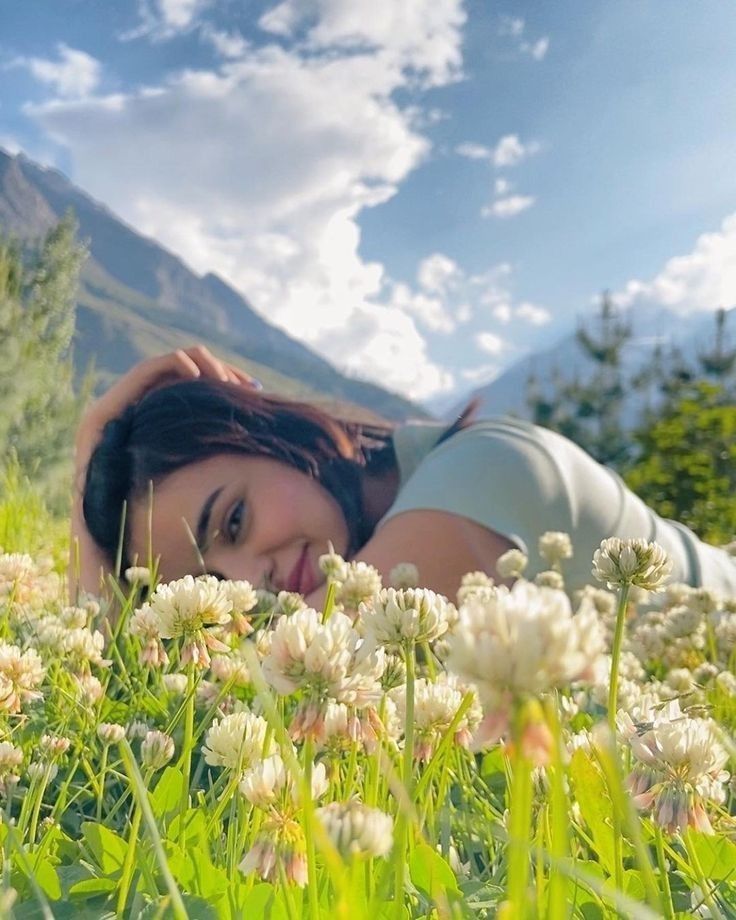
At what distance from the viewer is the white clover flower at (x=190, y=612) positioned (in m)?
0.67

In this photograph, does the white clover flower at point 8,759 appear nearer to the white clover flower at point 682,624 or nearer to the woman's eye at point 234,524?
the white clover flower at point 682,624

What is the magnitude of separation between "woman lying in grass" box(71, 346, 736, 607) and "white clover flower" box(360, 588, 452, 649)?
193 centimetres

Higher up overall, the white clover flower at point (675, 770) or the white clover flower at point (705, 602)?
the white clover flower at point (675, 770)

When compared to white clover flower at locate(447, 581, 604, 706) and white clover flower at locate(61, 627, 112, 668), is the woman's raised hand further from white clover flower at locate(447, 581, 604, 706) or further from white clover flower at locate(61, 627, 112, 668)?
white clover flower at locate(447, 581, 604, 706)

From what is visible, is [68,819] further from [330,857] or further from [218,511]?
[218,511]

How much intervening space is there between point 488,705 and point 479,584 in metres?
1.37

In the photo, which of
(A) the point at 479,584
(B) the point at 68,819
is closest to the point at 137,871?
(B) the point at 68,819

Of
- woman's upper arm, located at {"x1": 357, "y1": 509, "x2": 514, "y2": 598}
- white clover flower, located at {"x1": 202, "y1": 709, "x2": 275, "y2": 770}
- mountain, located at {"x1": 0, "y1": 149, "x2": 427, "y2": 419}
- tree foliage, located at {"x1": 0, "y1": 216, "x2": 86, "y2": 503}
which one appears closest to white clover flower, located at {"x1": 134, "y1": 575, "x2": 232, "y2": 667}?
white clover flower, located at {"x1": 202, "y1": 709, "x2": 275, "y2": 770}

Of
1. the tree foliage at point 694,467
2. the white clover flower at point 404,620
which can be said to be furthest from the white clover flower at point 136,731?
the tree foliage at point 694,467

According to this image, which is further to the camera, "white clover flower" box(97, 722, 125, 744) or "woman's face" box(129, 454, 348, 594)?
"woman's face" box(129, 454, 348, 594)

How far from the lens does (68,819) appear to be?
0.85 metres

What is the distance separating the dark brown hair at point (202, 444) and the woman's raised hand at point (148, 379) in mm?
71

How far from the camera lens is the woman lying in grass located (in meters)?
2.64

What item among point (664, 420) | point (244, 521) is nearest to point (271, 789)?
point (244, 521)
